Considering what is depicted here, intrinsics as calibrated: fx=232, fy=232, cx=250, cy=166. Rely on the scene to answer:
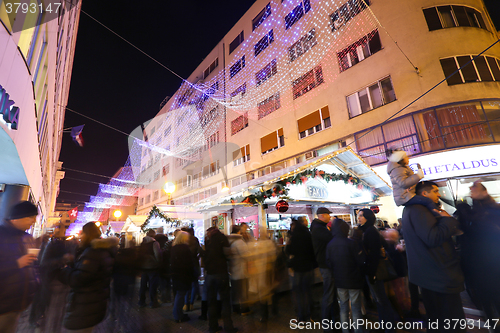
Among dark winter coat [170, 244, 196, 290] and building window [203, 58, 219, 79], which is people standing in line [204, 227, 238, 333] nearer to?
dark winter coat [170, 244, 196, 290]

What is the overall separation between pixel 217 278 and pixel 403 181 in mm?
3658

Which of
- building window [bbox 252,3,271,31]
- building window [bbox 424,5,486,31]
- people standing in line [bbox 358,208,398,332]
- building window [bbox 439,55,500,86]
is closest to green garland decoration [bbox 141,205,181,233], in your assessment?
people standing in line [bbox 358,208,398,332]

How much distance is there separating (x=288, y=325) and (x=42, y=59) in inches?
379

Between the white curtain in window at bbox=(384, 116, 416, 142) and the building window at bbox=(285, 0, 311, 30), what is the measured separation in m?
10.6

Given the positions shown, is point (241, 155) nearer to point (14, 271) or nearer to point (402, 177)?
point (402, 177)

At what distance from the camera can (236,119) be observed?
75.1 feet

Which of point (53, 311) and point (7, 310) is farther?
point (53, 311)

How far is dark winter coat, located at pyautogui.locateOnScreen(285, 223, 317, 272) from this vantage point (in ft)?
15.4

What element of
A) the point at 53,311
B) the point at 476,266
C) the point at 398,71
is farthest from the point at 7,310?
the point at 398,71

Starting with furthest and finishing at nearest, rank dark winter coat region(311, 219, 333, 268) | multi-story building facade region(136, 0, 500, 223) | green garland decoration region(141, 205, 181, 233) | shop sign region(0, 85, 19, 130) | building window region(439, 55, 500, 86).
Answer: building window region(439, 55, 500, 86)
multi-story building facade region(136, 0, 500, 223)
green garland decoration region(141, 205, 181, 233)
dark winter coat region(311, 219, 333, 268)
shop sign region(0, 85, 19, 130)

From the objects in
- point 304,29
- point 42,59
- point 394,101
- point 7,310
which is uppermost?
point 304,29

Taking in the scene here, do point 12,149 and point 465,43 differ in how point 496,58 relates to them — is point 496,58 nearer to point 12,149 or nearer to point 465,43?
point 465,43

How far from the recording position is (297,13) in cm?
1772

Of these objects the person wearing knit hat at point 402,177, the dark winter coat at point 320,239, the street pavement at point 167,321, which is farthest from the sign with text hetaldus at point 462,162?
the street pavement at point 167,321
